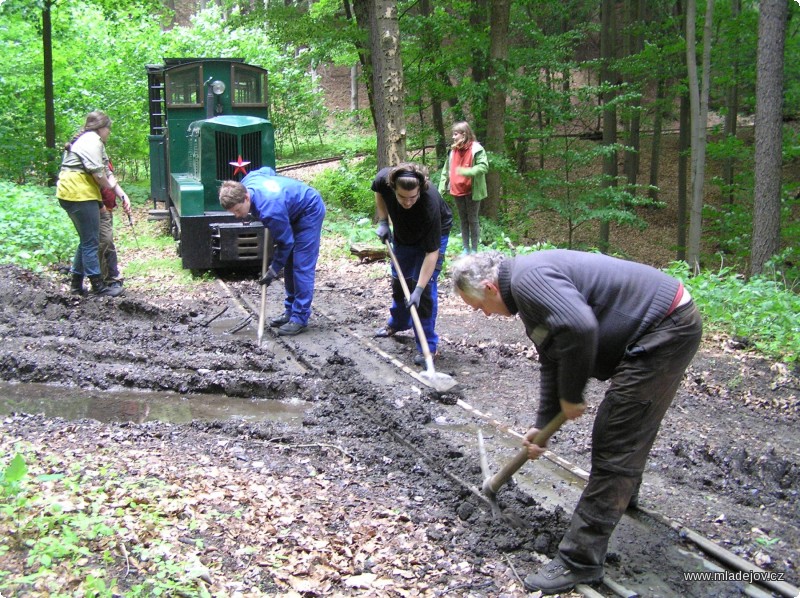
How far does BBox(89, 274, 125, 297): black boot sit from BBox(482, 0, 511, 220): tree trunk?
304 inches

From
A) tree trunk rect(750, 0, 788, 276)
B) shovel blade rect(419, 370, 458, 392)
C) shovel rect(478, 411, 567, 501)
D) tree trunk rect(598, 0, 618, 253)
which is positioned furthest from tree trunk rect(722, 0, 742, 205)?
shovel rect(478, 411, 567, 501)

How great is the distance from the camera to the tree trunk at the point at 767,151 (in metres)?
11.5

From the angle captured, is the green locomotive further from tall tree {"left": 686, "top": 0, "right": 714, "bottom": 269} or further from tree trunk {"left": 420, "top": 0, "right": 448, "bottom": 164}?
tall tree {"left": 686, "top": 0, "right": 714, "bottom": 269}

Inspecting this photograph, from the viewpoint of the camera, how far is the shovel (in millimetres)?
3550

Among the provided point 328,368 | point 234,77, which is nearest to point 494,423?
point 328,368

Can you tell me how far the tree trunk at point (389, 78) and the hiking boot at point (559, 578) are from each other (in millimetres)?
8270

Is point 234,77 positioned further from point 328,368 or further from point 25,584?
point 25,584

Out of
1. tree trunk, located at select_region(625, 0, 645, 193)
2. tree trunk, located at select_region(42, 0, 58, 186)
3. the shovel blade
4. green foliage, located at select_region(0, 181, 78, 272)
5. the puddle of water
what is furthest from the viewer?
tree trunk, located at select_region(625, 0, 645, 193)

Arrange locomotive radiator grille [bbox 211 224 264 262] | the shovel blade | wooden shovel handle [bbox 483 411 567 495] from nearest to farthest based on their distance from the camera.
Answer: wooden shovel handle [bbox 483 411 567 495], the shovel blade, locomotive radiator grille [bbox 211 224 264 262]

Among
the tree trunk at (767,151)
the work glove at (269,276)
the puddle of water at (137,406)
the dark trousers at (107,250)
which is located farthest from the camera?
the tree trunk at (767,151)

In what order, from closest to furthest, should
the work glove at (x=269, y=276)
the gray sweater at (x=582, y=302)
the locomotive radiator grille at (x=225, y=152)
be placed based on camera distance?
the gray sweater at (x=582, y=302)
the work glove at (x=269, y=276)
the locomotive radiator grille at (x=225, y=152)

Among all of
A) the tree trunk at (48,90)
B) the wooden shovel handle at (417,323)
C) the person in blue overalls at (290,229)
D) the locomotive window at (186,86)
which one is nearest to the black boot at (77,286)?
the person in blue overalls at (290,229)

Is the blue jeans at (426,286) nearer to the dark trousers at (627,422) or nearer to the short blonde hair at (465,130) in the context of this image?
the short blonde hair at (465,130)

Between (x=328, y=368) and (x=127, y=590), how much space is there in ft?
12.3
